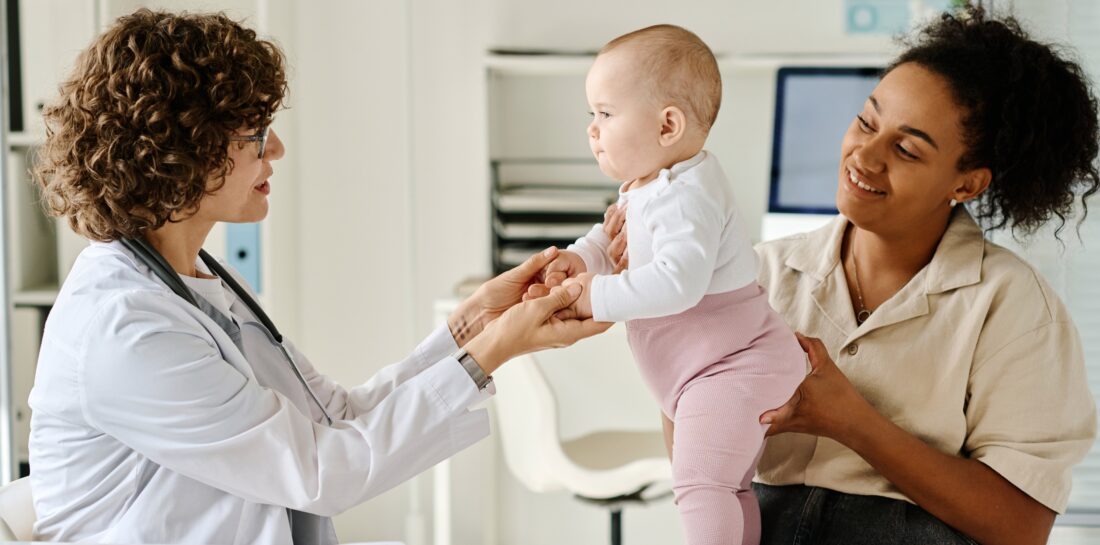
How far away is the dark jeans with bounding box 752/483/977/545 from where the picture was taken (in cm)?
142

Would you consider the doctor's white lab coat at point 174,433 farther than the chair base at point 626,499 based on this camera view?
No

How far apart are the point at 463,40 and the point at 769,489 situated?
2.23 m

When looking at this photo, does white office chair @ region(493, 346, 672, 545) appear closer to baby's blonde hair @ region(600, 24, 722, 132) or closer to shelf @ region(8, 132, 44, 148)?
baby's blonde hair @ region(600, 24, 722, 132)

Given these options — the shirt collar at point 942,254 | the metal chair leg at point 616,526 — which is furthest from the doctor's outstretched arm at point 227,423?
the metal chair leg at point 616,526

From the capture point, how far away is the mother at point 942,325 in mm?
1388

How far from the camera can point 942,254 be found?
1.49m


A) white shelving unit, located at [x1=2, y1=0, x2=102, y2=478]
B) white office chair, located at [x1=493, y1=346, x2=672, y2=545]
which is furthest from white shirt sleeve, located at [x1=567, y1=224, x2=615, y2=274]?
white shelving unit, located at [x1=2, y1=0, x2=102, y2=478]

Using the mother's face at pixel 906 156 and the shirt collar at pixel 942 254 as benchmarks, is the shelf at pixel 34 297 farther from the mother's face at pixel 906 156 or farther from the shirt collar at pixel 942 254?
the mother's face at pixel 906 156

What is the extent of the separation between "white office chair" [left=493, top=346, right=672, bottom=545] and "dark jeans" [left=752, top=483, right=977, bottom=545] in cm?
102

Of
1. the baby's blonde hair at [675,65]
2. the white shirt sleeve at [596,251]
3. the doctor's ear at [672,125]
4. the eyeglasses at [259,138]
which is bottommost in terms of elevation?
the white shirt sleeve at [596,251]

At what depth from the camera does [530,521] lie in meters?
3.58

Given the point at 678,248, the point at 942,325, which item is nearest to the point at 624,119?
the point at 678,248

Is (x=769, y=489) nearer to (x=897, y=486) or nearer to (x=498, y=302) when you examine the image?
(x=897, y=486)

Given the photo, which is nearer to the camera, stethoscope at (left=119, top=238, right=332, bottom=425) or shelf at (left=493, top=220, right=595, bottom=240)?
stethoscope at (left=119, top=238, right=332, bottom=425)
